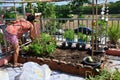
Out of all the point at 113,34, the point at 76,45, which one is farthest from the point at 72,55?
the point at 113,34

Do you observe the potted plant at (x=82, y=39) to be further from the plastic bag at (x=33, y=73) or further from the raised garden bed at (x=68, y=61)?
the plastic bag at (x=33, y=73)

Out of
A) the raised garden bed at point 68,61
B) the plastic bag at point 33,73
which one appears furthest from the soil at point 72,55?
the plastic bag at point 33,73

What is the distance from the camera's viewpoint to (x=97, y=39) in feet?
19.2

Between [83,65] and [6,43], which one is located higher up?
[6,43]

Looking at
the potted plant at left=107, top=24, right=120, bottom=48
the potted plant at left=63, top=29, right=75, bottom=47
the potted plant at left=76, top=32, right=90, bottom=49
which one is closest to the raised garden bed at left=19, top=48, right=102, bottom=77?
the potted plant at left=76, top=32, right=90, bottom=49

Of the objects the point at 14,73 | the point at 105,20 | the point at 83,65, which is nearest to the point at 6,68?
the point at 14,73

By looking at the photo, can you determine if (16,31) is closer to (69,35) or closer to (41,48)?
(41,48)

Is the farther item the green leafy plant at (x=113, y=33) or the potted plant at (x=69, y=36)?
the potted plant at (x=69, y=36)

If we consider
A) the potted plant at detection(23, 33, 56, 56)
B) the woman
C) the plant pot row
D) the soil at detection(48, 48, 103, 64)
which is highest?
the woman

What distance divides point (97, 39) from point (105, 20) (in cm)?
52

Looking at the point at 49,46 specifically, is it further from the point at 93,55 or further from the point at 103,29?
the point at 103,29

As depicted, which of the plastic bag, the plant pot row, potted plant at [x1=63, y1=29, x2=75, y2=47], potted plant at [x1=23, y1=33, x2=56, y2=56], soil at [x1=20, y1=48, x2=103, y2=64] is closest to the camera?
the plastic bag

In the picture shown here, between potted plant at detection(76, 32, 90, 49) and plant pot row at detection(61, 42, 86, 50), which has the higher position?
potted plant at detection(76, 32, 90, 49)

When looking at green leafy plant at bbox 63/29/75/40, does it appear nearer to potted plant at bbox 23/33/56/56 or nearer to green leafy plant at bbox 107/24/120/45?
potted plant at bbox 23/33/56/56
